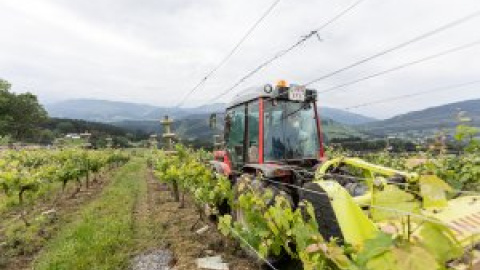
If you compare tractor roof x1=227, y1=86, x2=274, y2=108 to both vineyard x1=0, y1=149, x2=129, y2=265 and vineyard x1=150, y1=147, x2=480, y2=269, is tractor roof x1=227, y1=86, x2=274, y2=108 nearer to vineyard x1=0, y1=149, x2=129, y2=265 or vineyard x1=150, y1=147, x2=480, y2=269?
vineyard x1=150, y1=147, x2=480, y2=269

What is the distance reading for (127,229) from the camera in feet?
25.9

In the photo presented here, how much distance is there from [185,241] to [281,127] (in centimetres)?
248

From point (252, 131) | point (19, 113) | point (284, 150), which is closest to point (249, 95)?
point (252, 131)

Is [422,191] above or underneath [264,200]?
above

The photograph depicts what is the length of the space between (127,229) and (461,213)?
617 cm

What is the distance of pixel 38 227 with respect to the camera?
8586 mm

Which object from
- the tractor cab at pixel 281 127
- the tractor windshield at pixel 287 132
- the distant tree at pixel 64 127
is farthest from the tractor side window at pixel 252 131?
the distant tree at pixel 64 127

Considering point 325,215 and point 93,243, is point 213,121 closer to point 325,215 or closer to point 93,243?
point 93,243

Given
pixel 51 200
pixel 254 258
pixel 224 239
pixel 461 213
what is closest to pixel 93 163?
pixel 51 200

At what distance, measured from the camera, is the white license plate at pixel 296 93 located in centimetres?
680

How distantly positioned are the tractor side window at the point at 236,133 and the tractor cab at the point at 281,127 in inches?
2.9

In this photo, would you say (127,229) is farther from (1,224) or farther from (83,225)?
(1,224)

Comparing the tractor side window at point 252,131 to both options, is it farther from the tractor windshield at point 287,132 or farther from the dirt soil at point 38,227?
the dirt soil at point 38,227

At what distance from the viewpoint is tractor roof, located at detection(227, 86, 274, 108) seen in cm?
A: 688
